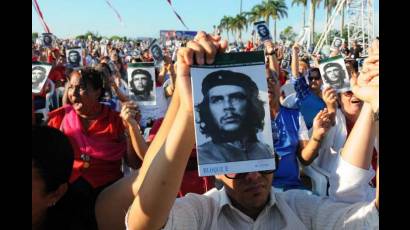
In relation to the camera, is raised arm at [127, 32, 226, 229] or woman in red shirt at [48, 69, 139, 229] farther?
woman in red shirt at [48, 69, 139, 229]

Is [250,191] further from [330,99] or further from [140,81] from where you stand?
[140,81]

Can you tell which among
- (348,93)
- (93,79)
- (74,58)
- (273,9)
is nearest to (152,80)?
(93,79)

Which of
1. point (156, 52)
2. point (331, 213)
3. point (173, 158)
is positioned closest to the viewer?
point (173, 158)

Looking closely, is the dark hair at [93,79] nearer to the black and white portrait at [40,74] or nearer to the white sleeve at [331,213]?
the black and white portrait at [40,74]

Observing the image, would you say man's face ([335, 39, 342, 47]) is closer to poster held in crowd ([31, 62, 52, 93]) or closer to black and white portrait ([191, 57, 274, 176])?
poster held in crowd ([31, 62, 52, 93])

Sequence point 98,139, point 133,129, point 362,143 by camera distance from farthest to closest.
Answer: point 98,139 < point 133,129 < point 362,143

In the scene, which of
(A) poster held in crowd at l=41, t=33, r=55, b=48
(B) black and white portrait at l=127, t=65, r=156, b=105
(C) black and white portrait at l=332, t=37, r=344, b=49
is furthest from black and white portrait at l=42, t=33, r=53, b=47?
(B) black and white portrait at l=127, t=65, r=156, b=105

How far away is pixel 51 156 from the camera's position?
64.0 inches

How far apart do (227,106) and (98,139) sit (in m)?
1.82

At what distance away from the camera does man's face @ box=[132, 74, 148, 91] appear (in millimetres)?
3441

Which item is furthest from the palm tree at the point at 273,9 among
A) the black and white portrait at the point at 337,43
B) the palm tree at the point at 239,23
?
the black and white portrait at the point at 337,43

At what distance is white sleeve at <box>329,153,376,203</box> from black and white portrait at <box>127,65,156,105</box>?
5.70 ft
